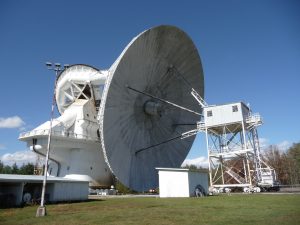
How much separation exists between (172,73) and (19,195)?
28.3 meters

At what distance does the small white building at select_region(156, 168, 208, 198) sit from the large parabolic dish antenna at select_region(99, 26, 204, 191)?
518cm

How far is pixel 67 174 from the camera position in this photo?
49.4 metres

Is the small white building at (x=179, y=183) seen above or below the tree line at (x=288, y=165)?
below

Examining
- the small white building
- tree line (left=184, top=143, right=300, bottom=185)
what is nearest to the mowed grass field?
the small white building

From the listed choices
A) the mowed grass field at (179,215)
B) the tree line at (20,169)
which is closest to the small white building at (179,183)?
the mowed grass field at (179,215)

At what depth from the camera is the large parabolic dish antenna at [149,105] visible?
35969mm

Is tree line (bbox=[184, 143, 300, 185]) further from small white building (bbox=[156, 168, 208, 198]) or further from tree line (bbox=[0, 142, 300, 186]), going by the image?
small white building (bbox=[156, 168, 208, 198])

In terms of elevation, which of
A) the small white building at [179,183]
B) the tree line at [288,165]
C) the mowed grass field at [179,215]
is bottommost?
the mowed grass field at [179,215]

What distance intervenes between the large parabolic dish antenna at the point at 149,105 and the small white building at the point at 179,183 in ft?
17.0

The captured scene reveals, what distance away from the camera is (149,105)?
143ft

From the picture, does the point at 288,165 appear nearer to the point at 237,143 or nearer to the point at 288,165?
the point at 288,165

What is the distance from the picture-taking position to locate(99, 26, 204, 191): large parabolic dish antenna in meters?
36.0

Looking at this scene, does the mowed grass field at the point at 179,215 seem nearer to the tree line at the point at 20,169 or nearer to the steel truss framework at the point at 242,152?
the steel truss framework at the point at 242,152

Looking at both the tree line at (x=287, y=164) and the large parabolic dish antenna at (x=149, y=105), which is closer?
the large parabolic dish antenna at (x=149, y=105)
